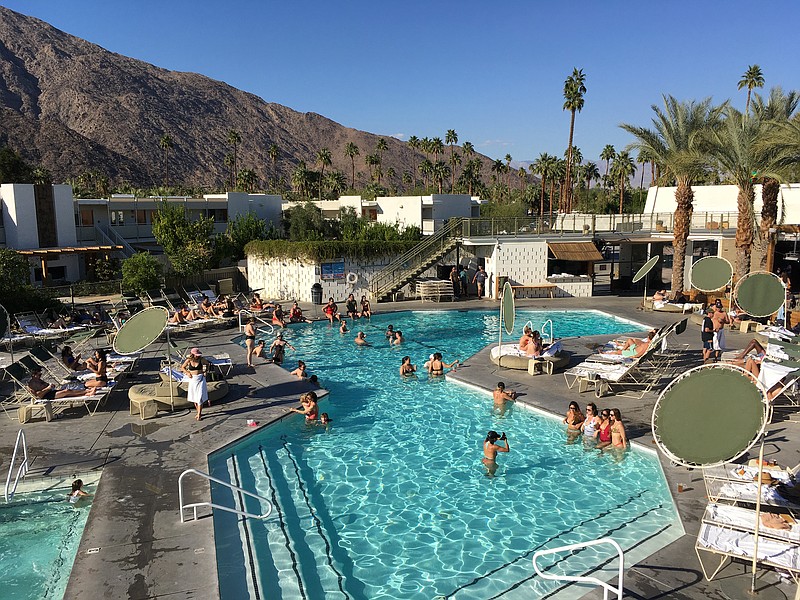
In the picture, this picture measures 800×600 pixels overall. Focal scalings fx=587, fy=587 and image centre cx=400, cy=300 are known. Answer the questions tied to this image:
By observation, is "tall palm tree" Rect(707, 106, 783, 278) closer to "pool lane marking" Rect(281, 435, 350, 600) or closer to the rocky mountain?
"pool lane marking" Rect(281, 435, 350, 600)

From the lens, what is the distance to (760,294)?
1641 cm

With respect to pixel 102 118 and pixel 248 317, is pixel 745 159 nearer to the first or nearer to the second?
pixel 248 317

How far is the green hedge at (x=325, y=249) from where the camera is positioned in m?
27.6

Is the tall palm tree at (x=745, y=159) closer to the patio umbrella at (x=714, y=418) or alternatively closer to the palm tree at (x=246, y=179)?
the patio umbrella at (x=714, y=418)

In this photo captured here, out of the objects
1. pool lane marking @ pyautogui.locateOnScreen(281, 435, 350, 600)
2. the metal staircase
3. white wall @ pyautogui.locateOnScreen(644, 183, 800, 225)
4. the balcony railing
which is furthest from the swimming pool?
white wall @ pyautogui.locateOnScreen(644, 183, 800, 225)

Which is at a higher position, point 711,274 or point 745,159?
point 745,159

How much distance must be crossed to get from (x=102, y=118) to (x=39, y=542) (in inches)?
6609

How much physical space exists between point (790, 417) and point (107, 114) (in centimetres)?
17272

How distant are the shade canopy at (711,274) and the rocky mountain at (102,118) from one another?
373 ft

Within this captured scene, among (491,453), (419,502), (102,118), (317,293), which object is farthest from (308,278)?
(102,118)

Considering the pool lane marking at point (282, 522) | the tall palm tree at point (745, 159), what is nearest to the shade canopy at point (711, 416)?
the pool lane marking at point (282, 522)

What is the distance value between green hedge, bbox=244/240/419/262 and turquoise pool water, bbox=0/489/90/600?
19.0m

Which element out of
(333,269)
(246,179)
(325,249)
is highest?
(246,179)

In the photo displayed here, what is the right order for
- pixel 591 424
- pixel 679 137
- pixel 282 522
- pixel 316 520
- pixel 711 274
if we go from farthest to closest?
pixel 679 137
pixel 711 274
pixel 591 424
pixel 316 520
pixel 282 522
